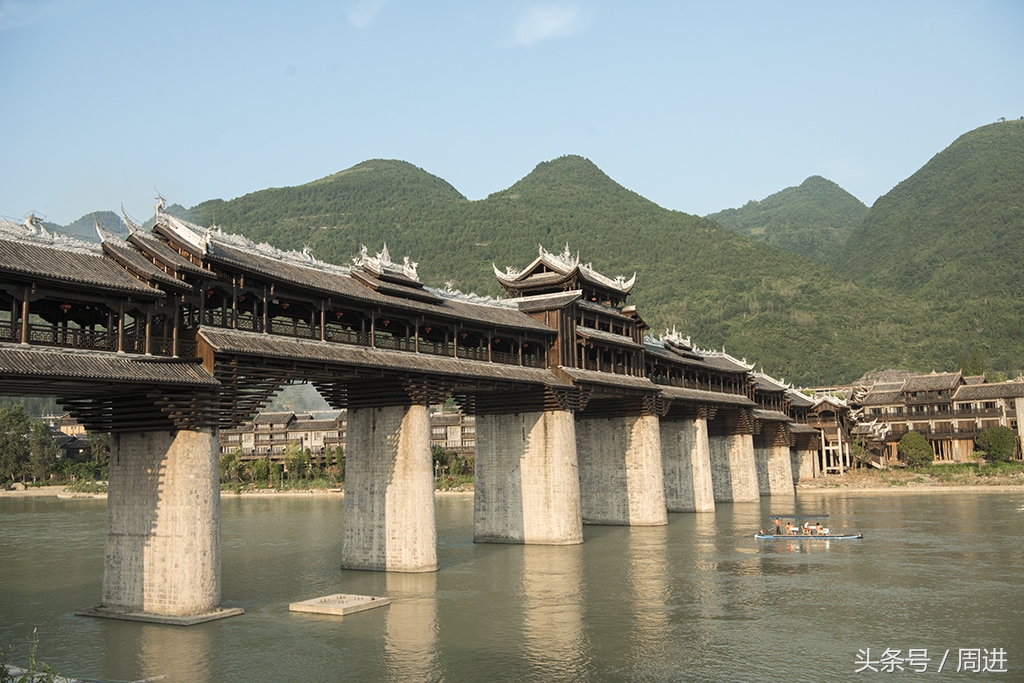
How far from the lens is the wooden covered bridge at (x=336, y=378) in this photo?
73.0 ft

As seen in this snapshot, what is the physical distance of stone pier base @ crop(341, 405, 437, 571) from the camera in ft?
101

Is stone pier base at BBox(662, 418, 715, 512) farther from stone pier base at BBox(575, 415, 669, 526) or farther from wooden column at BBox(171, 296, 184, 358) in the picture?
wooden column at BBox(171, 296, 184, 358)

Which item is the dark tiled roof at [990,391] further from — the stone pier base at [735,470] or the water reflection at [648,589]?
the water reflection at [648,589]

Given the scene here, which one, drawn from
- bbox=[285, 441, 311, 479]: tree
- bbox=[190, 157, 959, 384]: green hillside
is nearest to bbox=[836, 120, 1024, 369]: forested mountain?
bbox=[190, 157, 959, 384]: green hillside

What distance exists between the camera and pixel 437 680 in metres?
18.6

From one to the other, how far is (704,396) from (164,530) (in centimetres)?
4056

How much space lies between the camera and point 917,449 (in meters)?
80.1

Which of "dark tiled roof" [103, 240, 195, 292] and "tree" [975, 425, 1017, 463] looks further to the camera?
"tree" [975, 425, 1017, 463]

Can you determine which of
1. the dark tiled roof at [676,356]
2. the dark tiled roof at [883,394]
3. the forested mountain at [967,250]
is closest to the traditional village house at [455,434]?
the dark tiled roof at [676,356]

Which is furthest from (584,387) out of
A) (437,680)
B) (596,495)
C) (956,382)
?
(956,382)

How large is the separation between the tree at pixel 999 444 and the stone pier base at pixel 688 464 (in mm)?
35909

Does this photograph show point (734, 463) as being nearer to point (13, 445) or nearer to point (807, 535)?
point (807, 535)

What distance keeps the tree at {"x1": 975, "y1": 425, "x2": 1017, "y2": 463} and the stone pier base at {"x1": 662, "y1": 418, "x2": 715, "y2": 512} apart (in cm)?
3591

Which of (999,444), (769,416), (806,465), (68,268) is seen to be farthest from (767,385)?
(68,268)
